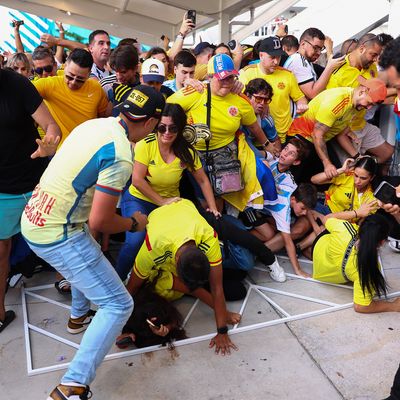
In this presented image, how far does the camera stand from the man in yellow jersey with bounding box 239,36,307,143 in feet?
14.9

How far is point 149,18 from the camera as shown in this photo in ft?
45.1

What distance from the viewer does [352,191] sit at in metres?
4.25

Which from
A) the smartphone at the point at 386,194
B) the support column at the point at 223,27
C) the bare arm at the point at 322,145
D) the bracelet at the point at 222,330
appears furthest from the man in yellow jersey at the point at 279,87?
the support column at the point at 223,27

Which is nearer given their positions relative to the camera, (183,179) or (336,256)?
(336,256)

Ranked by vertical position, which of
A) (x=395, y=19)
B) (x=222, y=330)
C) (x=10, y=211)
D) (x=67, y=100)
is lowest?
(x=222, y=330)

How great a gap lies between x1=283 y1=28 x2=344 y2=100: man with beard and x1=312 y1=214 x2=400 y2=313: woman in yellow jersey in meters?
1.89

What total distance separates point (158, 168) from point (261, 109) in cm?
136

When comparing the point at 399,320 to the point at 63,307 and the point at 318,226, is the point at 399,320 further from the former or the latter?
the point at 63,307

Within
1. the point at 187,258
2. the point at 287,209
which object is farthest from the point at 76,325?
the point at 287,209

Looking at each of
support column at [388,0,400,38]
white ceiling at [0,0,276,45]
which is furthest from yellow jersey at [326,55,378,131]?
white ceiling at [0,0,276,45]

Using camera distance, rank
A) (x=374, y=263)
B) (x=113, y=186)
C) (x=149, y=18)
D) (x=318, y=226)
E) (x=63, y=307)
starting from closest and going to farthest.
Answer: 1. (x=113, y=186)
2. (x=374, y=263)
3. (x=63, y=307)
4. (x=318, y=226)
5. (x=149, y=18)

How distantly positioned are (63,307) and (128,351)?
0.83 metres

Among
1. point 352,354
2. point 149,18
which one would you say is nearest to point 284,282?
point 352,354

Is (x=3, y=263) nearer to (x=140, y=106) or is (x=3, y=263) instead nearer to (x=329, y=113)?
(x=140, y=106)
